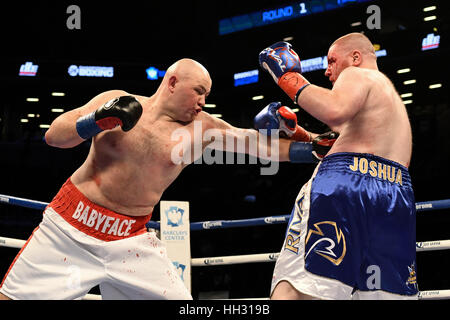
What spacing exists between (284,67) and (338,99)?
0.43 metres

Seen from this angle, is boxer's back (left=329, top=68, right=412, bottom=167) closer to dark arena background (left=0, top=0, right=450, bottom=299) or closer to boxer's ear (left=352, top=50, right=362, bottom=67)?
boxer's ear (left=352, top=50, right=362, bottom=67)

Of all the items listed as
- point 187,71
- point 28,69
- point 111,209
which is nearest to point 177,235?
point 111,209

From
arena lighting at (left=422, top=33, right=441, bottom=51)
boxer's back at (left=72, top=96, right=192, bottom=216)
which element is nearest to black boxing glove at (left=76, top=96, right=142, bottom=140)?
boxer's back at (left=72, top=96, right=192, bottom=216)

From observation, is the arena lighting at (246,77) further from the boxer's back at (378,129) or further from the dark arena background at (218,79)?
the boxer's back at (378,129)

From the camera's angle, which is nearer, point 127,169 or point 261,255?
point 127,169

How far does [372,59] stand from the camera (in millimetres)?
2441

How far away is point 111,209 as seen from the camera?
2.45 m

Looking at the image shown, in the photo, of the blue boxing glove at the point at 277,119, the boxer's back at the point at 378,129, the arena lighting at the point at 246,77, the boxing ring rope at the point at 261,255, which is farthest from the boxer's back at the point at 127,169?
the arena lighting at the point at 246,77

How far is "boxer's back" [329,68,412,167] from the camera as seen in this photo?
2.17m

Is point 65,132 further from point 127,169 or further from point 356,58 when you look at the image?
point 356,58

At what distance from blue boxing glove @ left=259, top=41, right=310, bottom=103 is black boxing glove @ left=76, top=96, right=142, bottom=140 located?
0.68 meters

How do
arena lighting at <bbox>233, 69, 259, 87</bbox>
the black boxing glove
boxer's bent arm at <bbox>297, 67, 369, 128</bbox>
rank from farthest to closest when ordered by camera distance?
arena lighting at <bbox>233, 69, 259, 87</bbox>
the black boxing glove
boxer's bent arm at <bbox>297, 67, 369, 128</bbox>
